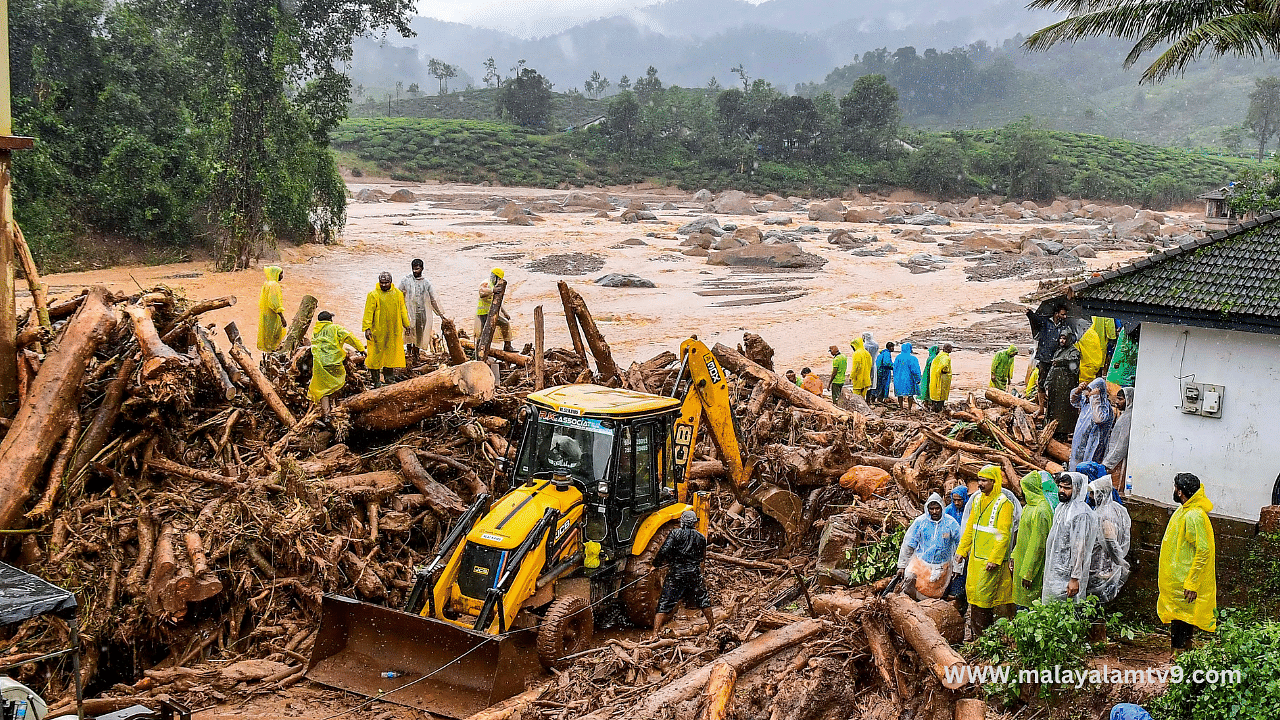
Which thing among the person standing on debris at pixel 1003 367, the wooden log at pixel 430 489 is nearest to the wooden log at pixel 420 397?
the wooden log at pixel 430 489

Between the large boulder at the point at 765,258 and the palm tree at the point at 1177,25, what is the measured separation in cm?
2227

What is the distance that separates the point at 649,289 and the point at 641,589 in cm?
2680

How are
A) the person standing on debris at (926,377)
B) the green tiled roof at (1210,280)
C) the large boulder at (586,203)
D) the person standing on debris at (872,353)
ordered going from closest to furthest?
the green tiled roof at (1210,280)
the person standing on debris at (926,377)
the person standing on debris at (872,353)
the large boulder at (586,203)

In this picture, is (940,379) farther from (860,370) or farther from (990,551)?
(990,551)

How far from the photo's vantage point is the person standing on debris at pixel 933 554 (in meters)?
8.88

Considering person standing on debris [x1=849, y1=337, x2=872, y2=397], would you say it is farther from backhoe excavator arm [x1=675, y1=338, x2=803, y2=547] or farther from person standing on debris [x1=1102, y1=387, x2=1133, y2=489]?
person standing on debris [x1=1102, y1=387, x2=1133, y2=489]

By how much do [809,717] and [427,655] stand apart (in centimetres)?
292

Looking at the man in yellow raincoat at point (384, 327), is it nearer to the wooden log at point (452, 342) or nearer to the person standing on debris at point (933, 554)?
the wooden log at point (452, 342)

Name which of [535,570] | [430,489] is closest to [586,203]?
[430,489]

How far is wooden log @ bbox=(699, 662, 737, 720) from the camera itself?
24.2 feet

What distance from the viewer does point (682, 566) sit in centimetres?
976

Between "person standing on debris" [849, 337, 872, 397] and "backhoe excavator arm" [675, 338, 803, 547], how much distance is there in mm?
6755

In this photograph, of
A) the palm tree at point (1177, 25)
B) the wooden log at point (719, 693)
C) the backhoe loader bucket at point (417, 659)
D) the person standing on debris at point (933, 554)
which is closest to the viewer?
the wooden log at point (719, 693)

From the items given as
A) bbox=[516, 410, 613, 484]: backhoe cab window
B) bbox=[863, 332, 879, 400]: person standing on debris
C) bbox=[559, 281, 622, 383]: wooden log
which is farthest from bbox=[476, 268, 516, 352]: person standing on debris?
bbox=[863, 332, 879, 400]: person standing on debris
